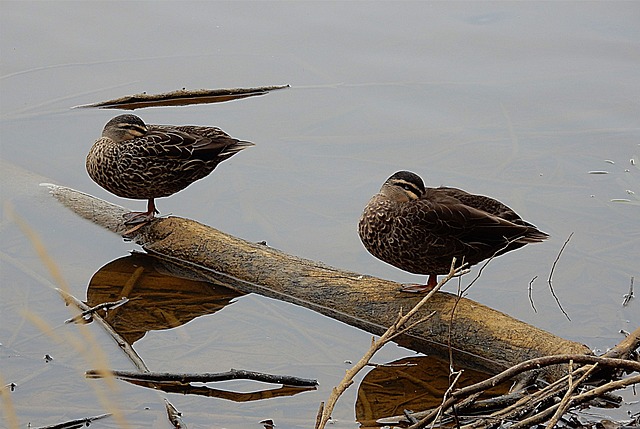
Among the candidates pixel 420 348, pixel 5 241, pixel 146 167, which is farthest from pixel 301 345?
pixel 5 241

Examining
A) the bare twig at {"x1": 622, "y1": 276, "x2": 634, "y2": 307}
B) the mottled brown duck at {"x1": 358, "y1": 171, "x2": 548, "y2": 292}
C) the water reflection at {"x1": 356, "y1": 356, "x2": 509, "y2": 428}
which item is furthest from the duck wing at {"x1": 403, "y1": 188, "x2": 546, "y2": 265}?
the bare twig at {"x1": 622, "y1": 276, "x2": 634, "y2": 307}

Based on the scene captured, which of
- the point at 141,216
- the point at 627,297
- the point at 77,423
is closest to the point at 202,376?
Answer: the point at 77,423

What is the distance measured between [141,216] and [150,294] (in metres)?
0.64

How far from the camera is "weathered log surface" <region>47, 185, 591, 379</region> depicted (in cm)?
496

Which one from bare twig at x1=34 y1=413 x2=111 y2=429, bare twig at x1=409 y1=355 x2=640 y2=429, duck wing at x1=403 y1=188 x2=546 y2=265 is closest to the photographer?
bare twig at x1=409 y1=355 x2=640 y2=429

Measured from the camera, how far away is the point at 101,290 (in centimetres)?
591

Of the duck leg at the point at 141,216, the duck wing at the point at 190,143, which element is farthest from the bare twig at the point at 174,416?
the duck wing at the point at 190,143

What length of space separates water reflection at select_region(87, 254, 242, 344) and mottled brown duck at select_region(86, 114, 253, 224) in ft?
1.13

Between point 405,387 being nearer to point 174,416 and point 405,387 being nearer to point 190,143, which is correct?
point 174,416

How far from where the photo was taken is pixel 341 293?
5414mm

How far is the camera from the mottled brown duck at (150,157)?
6152 millimetres

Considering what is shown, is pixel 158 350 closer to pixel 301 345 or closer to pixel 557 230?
pixel 301 345

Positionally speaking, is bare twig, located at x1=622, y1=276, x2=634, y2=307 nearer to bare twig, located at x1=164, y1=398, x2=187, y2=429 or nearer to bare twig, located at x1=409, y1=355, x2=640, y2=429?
bare twig, located at x1=409, y1=355, x2=640, y2=429

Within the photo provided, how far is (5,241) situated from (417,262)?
2665mm
